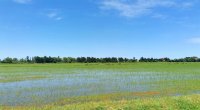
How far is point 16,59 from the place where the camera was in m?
122

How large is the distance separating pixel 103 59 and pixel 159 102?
107112 millimetres

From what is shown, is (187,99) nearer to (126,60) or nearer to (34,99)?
(34,99)

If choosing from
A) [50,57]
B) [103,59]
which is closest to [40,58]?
[50,57]

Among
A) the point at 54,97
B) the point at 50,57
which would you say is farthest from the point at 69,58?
the point at 54,97

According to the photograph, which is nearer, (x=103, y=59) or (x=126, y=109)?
(x=126, y=109)

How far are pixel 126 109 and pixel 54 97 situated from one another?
6135 millimetres

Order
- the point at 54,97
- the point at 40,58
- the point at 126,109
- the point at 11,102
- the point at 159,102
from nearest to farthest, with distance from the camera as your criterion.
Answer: the point at 126,109, the point at 159,102, the point at 11,102, the point at 54,97, the point at 40,58

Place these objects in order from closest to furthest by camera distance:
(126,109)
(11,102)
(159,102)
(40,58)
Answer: (126,109)
(159,102)
(11,102)
(40,58)

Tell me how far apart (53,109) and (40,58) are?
109 metres

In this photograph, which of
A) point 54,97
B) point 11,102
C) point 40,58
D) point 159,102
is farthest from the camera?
point 40,58

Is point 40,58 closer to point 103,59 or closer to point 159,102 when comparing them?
point 103,59

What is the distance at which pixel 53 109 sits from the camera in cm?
1006

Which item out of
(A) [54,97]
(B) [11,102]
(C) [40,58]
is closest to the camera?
(B) [11,102]

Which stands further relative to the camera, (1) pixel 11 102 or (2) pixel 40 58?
(2) pixel 40 58
